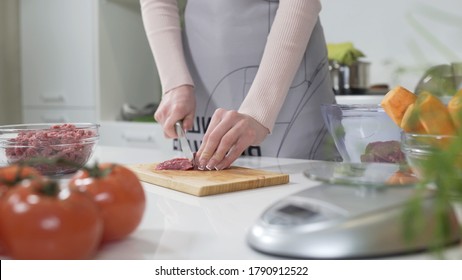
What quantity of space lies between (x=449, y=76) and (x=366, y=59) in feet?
6.81

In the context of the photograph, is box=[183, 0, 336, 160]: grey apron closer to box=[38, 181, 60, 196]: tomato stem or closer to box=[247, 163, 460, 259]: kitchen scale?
box=[247, 163, 460, 259]: kitchen scale

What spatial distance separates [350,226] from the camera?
1.36ft

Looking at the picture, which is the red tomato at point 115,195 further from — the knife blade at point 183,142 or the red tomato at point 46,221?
the knife blade at point 183,142

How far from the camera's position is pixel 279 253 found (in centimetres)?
44

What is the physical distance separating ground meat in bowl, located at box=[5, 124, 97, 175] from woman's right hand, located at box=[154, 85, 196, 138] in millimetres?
258

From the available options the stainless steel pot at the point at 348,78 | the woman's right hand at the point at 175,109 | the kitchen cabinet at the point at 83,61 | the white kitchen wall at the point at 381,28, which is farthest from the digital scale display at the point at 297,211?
the kitchen cabinet at the point at 83,61

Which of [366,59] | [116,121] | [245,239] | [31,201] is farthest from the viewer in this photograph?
[116,121]

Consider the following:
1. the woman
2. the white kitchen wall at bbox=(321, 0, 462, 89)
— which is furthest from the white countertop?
the white kitchen wall at bbox=(321, 0, 462, 89)

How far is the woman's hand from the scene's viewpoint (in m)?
0.92

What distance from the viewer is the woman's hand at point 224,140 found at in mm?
917

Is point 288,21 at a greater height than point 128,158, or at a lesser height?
greater

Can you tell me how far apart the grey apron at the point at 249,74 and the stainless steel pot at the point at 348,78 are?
0.89 metres

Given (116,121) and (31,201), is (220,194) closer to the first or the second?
(31,201)

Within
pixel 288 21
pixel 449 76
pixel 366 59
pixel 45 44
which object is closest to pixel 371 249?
pixel 449 76
